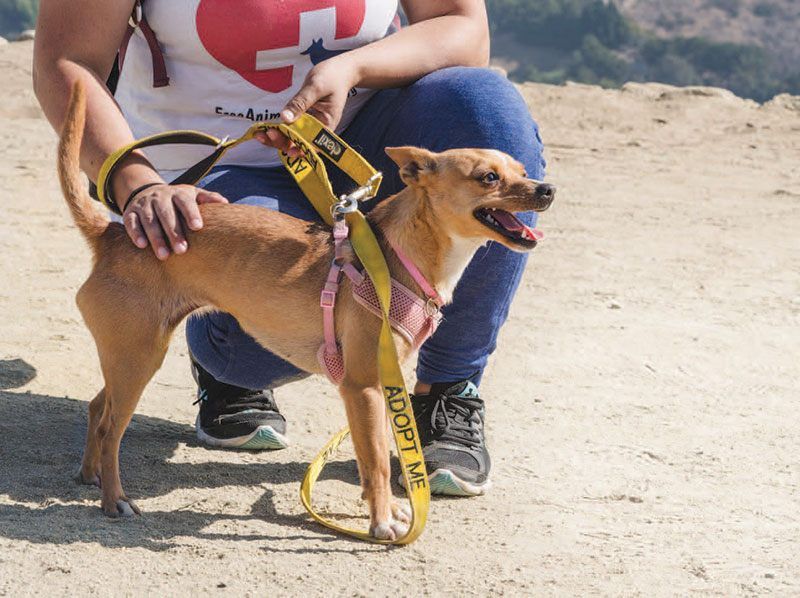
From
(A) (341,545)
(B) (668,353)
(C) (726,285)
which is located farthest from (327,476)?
(C) (726,285)

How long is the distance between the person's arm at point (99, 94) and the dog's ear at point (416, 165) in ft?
1.73

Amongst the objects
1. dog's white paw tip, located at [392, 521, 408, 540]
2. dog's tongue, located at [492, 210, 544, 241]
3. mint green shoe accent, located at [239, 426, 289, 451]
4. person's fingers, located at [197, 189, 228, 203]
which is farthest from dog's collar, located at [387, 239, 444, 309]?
mint green shoe accent, located at [239, 426, 289, 451]

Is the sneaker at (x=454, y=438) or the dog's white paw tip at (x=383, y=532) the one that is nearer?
the dog's white paw tip at (x=383, y=532)

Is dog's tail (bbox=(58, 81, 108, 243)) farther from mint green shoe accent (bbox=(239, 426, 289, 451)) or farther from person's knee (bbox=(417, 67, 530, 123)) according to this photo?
person's knee (bbox=(417, 67, 530, 123))

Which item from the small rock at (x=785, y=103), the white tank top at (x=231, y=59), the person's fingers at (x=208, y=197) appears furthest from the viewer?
the small rock at (x=785, y=103)

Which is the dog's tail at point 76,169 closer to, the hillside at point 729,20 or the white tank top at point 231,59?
the white tank top at point 231,59

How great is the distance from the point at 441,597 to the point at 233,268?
1.04m

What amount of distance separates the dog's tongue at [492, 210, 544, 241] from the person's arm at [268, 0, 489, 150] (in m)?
0.60

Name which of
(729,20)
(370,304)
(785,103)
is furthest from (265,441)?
(729,20)

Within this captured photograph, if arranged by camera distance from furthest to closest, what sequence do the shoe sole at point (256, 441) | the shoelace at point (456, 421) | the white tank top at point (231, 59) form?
the shoe sole at point (256, 441) < the shoelace at point (456, 421) < the white tank top at point (231, 59)

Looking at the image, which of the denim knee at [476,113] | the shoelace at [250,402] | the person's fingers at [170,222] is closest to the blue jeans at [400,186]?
the denim knee at [476,113]

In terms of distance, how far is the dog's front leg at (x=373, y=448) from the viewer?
2904mm

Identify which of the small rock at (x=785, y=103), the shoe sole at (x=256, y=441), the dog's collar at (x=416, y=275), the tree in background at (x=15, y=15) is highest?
the dog's collar at (x=416, y=275)

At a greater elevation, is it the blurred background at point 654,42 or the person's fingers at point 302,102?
the person's fingers at point 302,102
